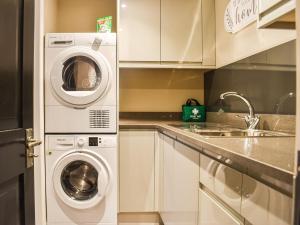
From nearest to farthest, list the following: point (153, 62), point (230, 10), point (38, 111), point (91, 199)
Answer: point (38, 111), point (91, 199), point (230, 10), point (153, 62)

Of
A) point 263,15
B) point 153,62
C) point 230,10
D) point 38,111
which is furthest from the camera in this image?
point 153,62

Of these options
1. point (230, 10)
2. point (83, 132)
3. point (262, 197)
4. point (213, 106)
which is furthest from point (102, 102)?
point (262, 197)

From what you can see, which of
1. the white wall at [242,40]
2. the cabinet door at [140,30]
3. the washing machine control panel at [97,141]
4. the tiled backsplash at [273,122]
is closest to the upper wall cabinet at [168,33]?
the cabinet door at [140,30]

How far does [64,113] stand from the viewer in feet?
7.43

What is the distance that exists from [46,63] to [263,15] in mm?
1713

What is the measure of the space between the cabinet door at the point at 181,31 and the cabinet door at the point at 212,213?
175 cm

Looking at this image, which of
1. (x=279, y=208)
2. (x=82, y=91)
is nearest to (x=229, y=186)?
(x=279, y=208)

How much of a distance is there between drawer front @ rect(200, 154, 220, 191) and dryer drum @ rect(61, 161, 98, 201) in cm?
123

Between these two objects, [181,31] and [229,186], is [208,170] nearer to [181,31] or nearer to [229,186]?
[229,186]

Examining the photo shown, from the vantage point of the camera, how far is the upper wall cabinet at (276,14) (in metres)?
0.94

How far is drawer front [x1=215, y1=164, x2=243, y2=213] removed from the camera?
33.8 inches

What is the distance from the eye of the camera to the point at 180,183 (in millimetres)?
1626

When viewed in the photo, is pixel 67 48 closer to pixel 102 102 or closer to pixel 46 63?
pixel 46 63

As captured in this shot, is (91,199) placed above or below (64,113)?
below
